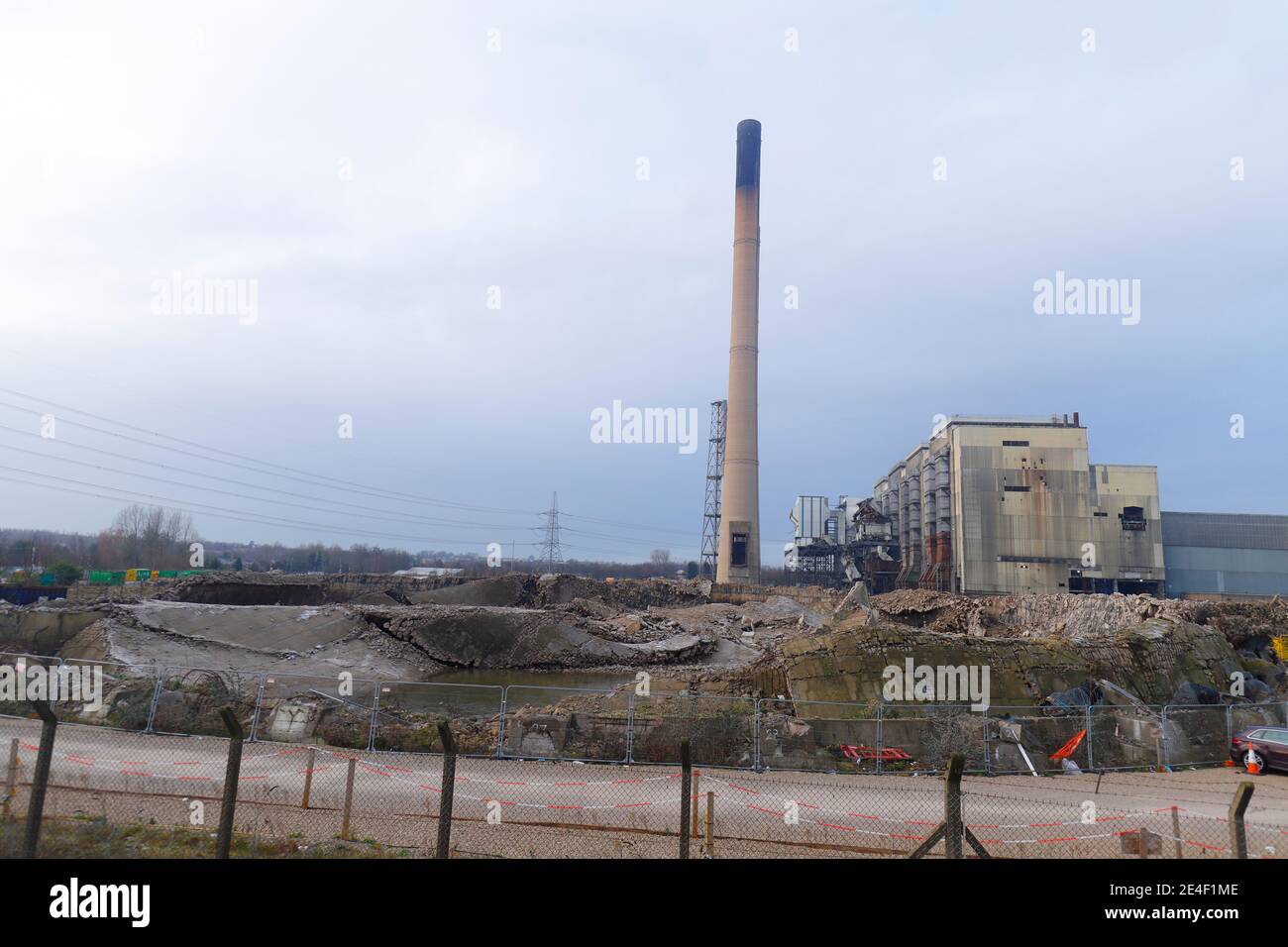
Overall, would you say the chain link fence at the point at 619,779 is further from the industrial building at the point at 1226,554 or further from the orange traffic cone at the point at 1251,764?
the industrial building at the point at 1226,554

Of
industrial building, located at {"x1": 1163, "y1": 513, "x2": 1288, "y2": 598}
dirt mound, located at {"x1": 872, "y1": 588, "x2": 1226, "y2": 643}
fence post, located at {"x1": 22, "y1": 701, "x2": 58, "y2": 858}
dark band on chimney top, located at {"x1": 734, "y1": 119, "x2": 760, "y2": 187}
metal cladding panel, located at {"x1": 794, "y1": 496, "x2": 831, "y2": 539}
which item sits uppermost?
dark band on chimney top, located at {"x1": 734, "y1": 119, "x2": 760, "y2": 187}

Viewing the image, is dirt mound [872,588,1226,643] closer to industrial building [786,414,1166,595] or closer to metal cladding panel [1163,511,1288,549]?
industrial building [786,414,1166,595]

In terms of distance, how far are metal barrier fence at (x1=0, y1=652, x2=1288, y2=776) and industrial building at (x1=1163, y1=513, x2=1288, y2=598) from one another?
5554 cm

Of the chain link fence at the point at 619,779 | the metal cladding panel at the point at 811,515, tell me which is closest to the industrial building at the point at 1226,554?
the metal cladding panel at the point at 811,515

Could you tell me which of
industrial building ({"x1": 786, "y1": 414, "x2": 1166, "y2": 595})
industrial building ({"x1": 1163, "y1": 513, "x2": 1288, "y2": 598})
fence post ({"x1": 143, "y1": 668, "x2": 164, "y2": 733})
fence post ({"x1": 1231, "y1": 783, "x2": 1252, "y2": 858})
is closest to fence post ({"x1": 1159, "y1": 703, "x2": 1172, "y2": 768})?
fence post ({"x1": 1231, "y1": 783, "x2": 1252, "y2": 858})

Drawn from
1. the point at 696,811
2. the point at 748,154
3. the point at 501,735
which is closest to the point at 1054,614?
the point at 501,735

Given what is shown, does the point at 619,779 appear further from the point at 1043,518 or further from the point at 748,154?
the point at 748,154

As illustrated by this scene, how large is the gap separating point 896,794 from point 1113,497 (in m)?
59.3

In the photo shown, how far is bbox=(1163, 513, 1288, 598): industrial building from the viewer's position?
63.6m

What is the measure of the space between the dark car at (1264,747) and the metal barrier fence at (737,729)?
0.57 m

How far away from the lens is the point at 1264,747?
15039 millimetres

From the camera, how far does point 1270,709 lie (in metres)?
17.8
